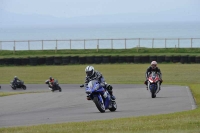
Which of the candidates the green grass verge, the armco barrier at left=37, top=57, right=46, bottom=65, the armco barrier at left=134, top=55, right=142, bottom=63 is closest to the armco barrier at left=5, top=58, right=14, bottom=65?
the armco barrier at left=37, top=57, right=46, bottom=65

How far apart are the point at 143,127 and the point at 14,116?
675cm

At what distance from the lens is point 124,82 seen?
4112 centimetres

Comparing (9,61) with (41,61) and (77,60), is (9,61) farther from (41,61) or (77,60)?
A: (77,60)

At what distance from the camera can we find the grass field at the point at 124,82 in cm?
1327

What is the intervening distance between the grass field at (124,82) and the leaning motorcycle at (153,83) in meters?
1.59

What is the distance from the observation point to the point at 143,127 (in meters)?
13.3

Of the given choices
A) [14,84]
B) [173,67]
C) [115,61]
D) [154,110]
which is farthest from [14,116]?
[115,61]

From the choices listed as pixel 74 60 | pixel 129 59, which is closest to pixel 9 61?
pixel 74 60

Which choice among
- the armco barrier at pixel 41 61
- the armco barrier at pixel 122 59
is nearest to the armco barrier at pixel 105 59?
the armco barrier at pixel 122 59

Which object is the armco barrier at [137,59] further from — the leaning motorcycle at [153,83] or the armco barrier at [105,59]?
the leaning motorcycle at [153,83]

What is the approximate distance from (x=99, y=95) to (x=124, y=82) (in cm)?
2232

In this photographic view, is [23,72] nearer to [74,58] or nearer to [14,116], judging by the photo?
[74,58]

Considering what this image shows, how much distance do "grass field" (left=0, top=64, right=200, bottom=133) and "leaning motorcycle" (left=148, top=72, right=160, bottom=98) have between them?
1591 millimetres

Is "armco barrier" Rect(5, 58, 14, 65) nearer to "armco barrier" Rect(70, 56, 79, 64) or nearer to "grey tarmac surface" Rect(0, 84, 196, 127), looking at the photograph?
"armco barrier" Rect(70, 56, 79, 64)
